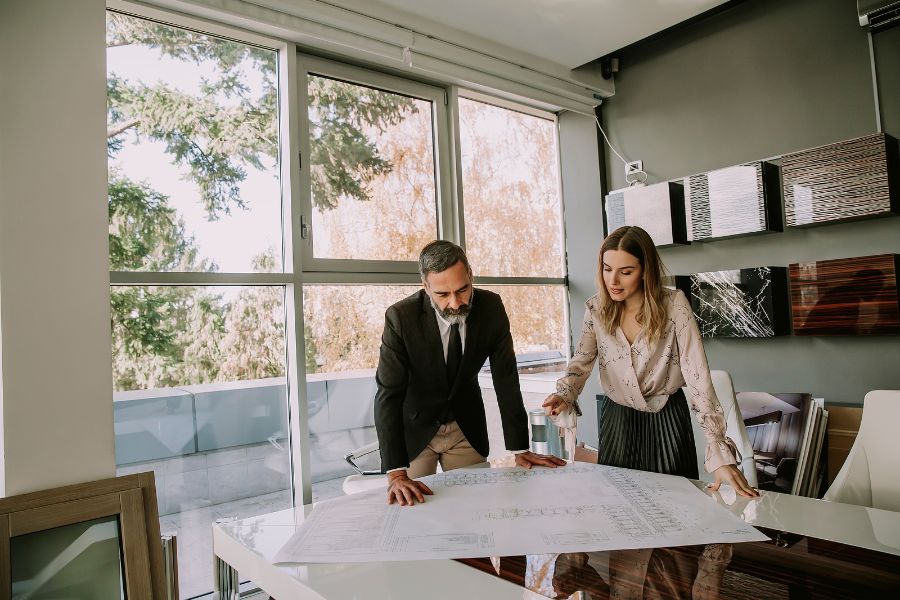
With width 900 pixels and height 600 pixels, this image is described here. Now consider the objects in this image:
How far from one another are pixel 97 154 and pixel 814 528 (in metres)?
2.44

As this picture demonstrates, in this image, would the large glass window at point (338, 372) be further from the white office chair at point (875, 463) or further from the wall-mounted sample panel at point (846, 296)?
the wall-mounted sample panel at point (846, 296)

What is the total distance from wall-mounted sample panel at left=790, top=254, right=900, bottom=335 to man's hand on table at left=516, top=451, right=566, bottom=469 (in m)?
1.74

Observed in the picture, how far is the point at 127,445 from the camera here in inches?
92.0

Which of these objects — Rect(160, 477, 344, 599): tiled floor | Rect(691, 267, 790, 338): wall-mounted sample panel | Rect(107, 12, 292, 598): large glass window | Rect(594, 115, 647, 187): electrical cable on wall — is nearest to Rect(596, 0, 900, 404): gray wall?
Rect(594, 115, 647, 187): electrical cable on wall

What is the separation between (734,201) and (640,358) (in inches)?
65.9

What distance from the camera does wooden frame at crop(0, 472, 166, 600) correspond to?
1785mm

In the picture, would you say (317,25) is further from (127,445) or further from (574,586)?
(574,586)

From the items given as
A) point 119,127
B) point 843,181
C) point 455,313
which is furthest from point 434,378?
point 843,181

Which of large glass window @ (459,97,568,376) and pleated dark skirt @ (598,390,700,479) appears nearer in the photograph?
pleated dark skirt @ (598,390,700,479)

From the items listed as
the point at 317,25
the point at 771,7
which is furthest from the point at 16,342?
the point at 771,7

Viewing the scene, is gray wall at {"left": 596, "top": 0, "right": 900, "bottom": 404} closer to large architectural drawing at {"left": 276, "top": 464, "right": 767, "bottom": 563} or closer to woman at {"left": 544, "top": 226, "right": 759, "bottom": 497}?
woman at {"left": 544, "top": 226, "right": 759, "bottom": 497}

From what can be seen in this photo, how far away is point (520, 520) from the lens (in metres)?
1.32

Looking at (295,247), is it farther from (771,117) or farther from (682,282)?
(771,117)

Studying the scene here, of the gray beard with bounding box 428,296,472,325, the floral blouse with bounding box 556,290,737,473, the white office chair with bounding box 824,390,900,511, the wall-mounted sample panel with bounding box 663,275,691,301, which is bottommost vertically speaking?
the white office chair with bounding box 824,390,900,511
